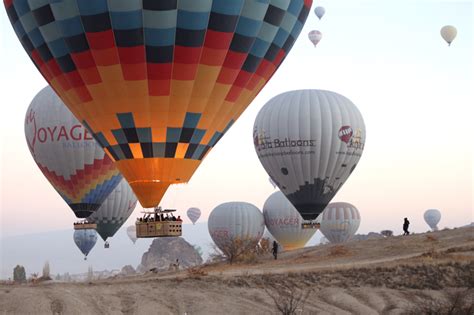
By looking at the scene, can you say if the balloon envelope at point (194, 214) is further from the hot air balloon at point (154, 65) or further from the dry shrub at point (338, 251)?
the hot air balloon at point (154, 65)

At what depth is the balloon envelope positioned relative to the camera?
10262 centimetres

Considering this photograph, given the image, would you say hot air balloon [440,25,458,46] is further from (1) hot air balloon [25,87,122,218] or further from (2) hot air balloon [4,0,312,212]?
(2) hot air balloon [4,0,312,212]

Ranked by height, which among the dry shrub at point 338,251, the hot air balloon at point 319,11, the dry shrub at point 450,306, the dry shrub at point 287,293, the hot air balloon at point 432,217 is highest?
the hot air balloon at point 319,11

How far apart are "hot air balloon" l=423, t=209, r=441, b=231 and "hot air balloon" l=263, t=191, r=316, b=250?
38705mm

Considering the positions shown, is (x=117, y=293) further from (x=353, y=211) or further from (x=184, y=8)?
(x=353, y=211)

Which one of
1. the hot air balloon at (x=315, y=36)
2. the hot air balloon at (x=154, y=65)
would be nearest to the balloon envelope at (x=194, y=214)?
the hot air balloon at (x=315, y=36)

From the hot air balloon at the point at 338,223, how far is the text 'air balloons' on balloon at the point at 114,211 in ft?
66.5

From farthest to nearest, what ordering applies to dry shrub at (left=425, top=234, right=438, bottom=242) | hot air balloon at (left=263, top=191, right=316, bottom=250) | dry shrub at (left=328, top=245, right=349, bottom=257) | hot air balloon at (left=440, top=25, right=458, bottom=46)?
hot air balloon at (left=263, top=191, right=316, bottom=250)
hot air balloon at (left=440, top=25, right=458, bottom=46)
dry shrub at (left=425, top=234, right=438, bottom=242)
dry shrub at (left=328, top=245, right=349, bottom=257)

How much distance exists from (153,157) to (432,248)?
1562 centimetres

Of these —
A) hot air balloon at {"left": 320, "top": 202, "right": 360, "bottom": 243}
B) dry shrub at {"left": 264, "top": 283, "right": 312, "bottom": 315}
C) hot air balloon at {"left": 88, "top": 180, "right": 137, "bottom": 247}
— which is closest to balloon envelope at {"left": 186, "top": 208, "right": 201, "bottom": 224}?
hot air balloon at {"left": 320, "top": 202, "right": 360, "bottom": 243}

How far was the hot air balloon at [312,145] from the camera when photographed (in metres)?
46.2

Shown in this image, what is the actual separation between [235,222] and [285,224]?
518 cm

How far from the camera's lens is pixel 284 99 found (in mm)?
48969

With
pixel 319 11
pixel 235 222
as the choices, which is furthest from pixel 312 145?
pixel 319 11
